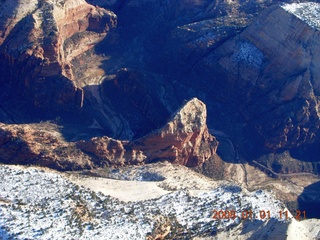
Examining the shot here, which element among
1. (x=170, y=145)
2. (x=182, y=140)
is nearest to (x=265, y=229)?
(x=170, y=145)

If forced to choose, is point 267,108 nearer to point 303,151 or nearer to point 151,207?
point 303,151

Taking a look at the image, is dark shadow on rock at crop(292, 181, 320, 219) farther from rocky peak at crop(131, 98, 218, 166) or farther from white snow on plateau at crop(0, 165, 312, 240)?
white snow on plateau at crop(0, 165, 312, 240)

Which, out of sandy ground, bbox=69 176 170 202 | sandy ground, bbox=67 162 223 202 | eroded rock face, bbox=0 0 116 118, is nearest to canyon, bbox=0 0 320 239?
eroded rock face, bbox=0 0 116 118

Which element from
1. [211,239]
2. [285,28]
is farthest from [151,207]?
[285,28]

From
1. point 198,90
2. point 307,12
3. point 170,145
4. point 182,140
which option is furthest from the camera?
point 198,90

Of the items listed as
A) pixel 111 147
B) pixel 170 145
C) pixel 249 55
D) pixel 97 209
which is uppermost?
pixel 249 55
